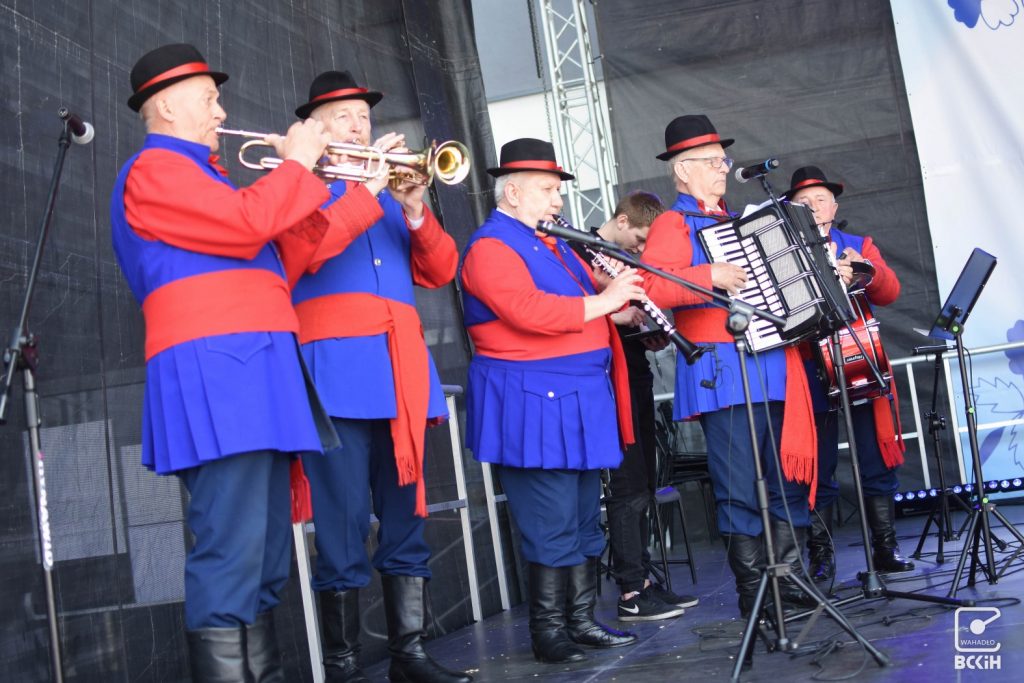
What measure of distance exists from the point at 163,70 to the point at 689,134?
1.93 metres

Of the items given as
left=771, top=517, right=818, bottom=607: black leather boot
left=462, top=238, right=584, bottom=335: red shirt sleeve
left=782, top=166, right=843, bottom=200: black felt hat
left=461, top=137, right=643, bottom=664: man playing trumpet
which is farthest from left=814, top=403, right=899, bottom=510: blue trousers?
left=462, top=238, right=584, bottom=335: red shirt sleeve

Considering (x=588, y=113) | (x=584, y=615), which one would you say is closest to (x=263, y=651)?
(x=584, y=615)

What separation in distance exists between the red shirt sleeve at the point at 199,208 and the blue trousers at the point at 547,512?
1.48 m

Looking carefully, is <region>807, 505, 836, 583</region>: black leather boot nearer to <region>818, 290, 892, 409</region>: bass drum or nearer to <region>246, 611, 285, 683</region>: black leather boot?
<region>818, 290, 892, 409</region>: bass drum

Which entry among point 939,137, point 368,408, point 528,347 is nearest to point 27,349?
point 368,408

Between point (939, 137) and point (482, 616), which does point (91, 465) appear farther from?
point (939, 137)

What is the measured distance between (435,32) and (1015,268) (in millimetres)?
3893

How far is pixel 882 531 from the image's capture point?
16.3 feet

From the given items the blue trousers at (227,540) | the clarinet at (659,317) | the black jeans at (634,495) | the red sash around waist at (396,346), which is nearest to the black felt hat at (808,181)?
the black jeans at (634,495)

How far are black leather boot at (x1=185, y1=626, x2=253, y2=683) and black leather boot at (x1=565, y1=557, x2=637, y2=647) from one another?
153cm

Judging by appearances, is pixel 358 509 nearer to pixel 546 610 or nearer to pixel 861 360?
pixel 546 610

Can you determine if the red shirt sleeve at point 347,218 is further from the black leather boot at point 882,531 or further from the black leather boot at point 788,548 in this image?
the black leather boot at point 882,531

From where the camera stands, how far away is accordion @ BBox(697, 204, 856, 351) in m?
3.58

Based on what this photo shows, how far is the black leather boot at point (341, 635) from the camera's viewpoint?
320 centimetres
